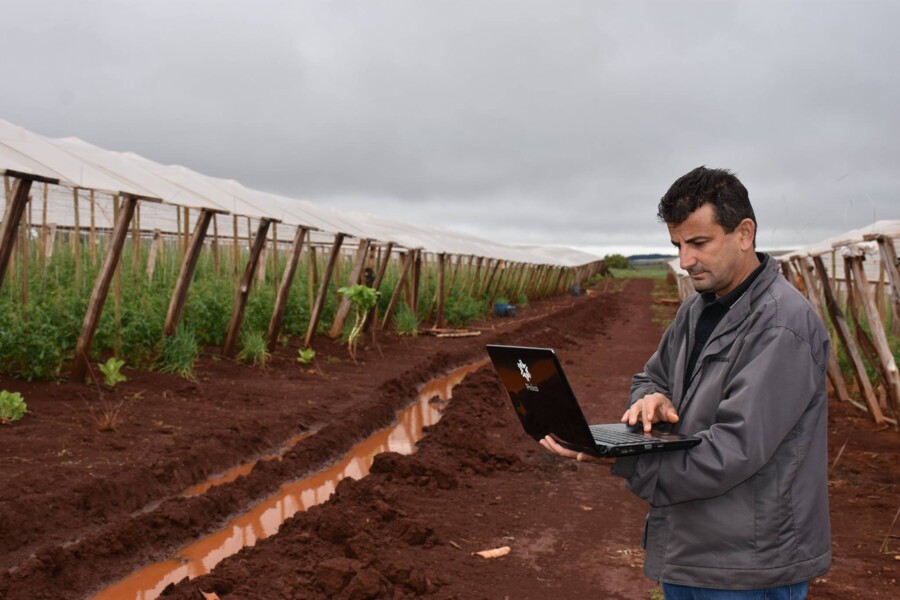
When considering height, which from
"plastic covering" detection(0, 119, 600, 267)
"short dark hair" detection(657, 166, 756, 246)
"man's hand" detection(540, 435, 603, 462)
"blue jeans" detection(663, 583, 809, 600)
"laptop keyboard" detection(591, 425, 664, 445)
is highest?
"plastic covering" detection(0, 119, 600, 267)

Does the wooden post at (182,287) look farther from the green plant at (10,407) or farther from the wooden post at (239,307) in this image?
the green plant at (10,407)

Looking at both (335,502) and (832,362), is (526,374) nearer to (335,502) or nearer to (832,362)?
(335,502)

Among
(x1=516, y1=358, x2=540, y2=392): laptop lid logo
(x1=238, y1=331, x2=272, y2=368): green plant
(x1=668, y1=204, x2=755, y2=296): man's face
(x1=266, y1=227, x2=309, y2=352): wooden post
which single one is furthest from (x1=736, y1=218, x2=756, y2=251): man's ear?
(x1=266, y1=227, x2=309, y2=352): wooden post

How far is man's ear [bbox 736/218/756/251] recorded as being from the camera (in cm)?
189

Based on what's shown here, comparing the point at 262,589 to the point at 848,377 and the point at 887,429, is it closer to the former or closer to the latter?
the point at 887,429

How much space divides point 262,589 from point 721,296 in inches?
106

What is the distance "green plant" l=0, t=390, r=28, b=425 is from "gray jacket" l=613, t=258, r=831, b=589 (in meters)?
5.41

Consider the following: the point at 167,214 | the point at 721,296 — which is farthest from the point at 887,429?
the point at 167,214

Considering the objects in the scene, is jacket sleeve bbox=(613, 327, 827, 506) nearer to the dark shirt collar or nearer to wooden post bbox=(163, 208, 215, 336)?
the dark shirt collar

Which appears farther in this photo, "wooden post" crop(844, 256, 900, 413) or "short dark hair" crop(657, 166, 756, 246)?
"wooden post" crop(844, 256, 900, 413)

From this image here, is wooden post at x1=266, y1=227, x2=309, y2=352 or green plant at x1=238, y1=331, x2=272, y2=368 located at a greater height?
wooden post at x1=266, y1=227, x2=309, y2=352

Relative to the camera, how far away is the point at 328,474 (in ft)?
20.5

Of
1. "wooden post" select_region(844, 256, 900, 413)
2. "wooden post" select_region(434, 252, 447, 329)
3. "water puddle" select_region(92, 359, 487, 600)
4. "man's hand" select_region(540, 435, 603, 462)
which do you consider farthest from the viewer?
"wooden post" select_region(434, 252, 447, 329)

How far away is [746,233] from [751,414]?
0.46m
